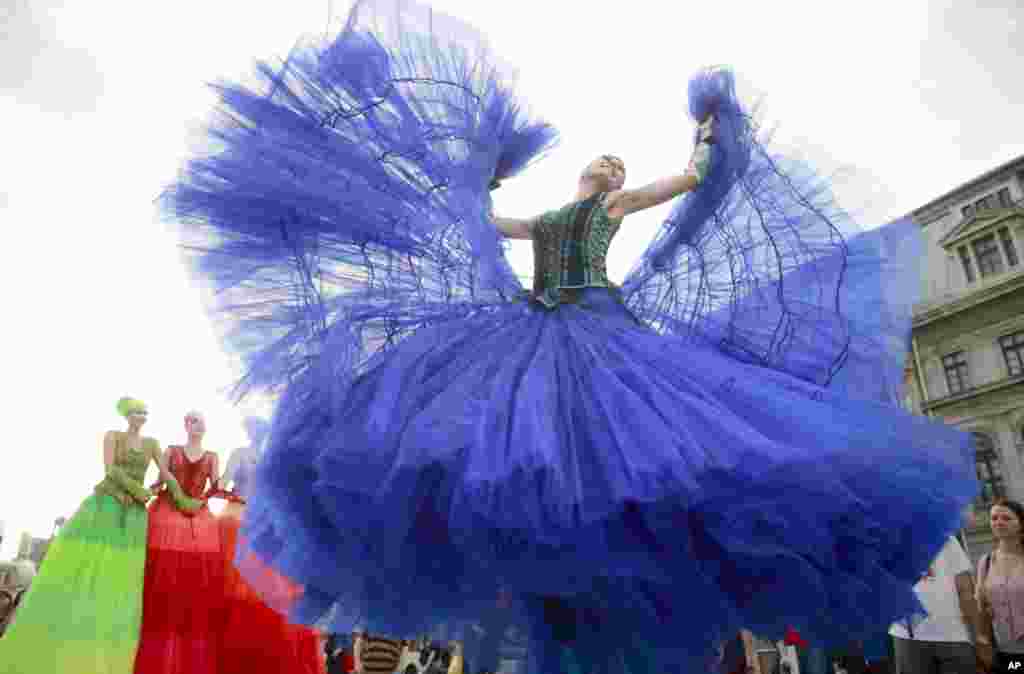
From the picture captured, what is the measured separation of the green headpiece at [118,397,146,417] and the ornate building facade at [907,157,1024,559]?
22.2 metres

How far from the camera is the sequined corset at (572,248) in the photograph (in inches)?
123

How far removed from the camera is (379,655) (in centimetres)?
300

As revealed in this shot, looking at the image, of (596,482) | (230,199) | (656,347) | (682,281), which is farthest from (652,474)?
(230,199)

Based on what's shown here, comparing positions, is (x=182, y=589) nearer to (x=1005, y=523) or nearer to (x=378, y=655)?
(x=378, y=655)

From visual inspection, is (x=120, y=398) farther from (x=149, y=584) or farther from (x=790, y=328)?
(x=790, y=328)

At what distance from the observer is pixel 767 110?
10.5ft

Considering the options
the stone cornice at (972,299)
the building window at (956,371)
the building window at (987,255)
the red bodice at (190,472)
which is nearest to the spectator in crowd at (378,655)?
the red bodice at (190,472)

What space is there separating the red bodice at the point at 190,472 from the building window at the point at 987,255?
85.9 feet

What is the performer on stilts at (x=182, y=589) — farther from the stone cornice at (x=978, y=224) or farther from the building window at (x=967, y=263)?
the stone cornice at (x=978, y=224)

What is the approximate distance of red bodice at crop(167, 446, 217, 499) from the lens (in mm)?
5430

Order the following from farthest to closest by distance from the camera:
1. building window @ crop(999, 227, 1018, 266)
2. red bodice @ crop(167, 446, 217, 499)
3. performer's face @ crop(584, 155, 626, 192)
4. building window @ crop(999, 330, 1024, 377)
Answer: building window @ crop(999, 227, 1018, 266) < building window @ crop(999, 330, 1024, 377) < red bodice @ crop(167, 446, 217, 499) < performer's face @ crop(584, 155, 626, 192)

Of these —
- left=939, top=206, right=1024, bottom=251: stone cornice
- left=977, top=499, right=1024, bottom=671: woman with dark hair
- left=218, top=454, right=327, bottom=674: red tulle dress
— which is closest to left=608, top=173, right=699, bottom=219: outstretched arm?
left=977, top=499, right=1024, bottom=671: woman with dark hair

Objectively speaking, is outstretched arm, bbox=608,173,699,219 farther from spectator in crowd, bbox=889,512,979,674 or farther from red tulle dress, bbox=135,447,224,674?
red tulle dress, bbox=135,447,224,674

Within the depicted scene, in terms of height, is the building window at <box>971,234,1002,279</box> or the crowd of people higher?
the building window at <box>971,234,1002,279</box>
